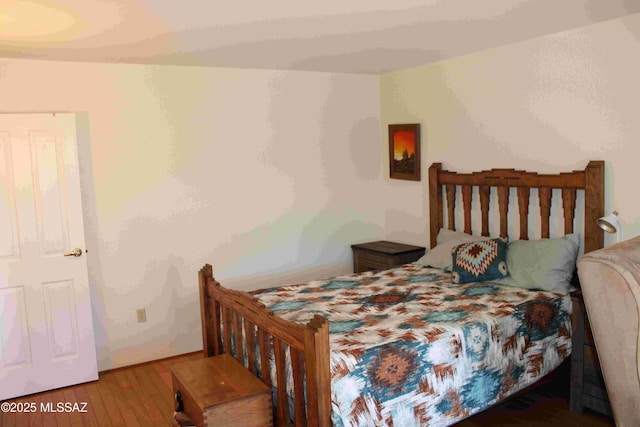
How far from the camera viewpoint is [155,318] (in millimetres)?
4492

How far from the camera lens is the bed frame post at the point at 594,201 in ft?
11.7

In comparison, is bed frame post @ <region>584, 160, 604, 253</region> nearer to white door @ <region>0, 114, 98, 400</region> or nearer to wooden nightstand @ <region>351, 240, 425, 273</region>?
wooden nightstand @ <region>351, 240, 425, 273</region>

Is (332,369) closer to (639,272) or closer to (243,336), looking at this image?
(243,336)

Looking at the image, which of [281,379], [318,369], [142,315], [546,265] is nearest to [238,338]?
[281,379]

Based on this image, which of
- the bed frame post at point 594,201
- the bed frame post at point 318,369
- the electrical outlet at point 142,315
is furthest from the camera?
the electrical outlet at point 142,315

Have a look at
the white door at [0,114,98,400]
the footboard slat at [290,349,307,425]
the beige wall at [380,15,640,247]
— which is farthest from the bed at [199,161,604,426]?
the white door at [0,114,98,400]

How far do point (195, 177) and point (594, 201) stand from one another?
112 inches

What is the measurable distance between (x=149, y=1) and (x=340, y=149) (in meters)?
2.80

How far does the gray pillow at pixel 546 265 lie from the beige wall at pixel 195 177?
6.14ft

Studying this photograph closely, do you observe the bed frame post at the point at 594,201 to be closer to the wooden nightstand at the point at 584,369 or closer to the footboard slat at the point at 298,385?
the wooden nightstand at the point at 584,369

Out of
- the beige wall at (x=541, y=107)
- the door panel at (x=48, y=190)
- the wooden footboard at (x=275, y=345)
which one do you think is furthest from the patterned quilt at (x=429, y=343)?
the door panel at (x=48, y=190)

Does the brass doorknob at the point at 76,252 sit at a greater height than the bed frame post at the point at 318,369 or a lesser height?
greater

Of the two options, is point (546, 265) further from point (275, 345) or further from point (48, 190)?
point (48, 190)

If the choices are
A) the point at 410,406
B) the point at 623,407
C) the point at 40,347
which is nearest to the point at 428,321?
the point at 410,406
